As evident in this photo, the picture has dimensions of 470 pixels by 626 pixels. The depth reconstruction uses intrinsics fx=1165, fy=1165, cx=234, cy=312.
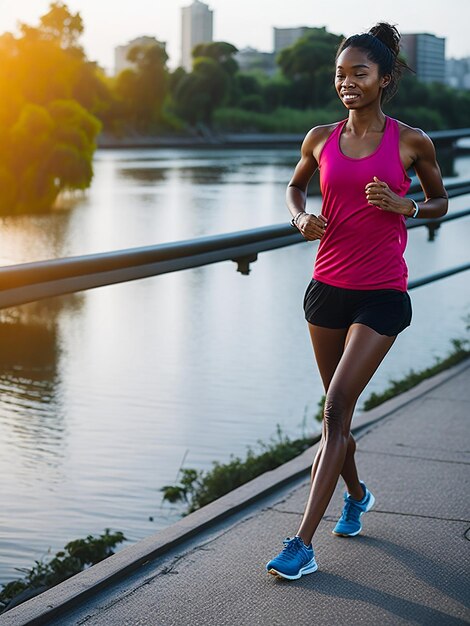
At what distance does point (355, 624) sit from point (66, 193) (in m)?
43.1

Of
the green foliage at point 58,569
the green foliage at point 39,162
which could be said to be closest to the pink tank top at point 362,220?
the green foliage at point 58,569

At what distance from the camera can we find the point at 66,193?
1781 inches

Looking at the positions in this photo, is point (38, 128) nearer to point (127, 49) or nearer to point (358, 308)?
point (358, 308)

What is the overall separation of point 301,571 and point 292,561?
0.06 m

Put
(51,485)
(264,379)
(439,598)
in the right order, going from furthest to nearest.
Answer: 1. (264,379)
2. (51,485)
3. (439,598)

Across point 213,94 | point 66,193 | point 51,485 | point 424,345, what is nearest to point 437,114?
point 213,94

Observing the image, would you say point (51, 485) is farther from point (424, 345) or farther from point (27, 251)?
point (27, 251)

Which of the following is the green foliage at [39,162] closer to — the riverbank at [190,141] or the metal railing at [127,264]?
the metal railing at [127,264]

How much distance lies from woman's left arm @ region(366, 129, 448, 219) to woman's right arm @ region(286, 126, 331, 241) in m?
0.19

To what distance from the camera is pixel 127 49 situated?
11819cm

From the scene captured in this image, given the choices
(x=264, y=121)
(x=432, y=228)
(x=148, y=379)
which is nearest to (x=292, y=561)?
(x=432, y=228)

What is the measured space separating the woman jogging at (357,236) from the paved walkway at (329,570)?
15 cm

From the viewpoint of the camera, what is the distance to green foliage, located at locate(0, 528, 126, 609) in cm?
388

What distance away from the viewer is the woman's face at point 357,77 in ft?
11.2
